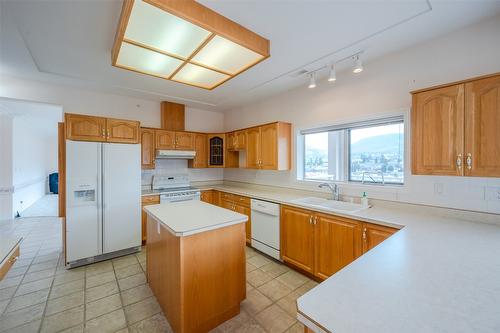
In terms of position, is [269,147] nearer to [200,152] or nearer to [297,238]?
[297,238]

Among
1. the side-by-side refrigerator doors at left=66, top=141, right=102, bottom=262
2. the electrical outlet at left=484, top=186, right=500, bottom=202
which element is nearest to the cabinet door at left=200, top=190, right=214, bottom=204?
the side-by-side refrigerator doors at left=66, top=141, right=102, bottom=262

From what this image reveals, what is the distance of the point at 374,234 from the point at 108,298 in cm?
277

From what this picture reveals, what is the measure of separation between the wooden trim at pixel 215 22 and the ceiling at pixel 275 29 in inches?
2.0

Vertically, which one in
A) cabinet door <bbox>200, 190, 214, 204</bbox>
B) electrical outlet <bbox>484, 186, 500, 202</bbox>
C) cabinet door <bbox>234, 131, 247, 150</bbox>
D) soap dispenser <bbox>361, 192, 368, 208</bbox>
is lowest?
cabinet door <bbox>200, 190, 214, 204</bbox>

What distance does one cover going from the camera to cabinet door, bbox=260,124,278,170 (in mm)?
3350

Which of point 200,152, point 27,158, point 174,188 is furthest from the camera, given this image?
point 27,158

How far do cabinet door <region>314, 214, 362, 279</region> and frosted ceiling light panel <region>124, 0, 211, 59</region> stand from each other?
2.24m

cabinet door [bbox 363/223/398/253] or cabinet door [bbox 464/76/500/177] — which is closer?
cabinet door [bbox 464/76/500/177]

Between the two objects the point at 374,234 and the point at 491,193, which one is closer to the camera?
the point at 491,193

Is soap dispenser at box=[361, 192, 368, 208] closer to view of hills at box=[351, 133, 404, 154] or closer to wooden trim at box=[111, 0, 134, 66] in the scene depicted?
view of hills at box=[351, 133, 404, 154]

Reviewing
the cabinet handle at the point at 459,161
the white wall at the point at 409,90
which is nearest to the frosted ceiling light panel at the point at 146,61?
the white wall at the point at 409,90

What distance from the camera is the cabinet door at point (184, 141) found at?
426cm

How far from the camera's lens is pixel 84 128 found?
292cm

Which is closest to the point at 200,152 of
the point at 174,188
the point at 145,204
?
the point at 174,188
